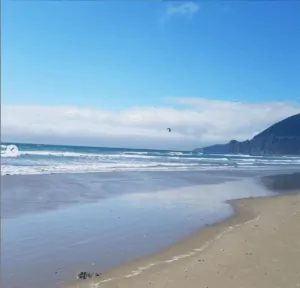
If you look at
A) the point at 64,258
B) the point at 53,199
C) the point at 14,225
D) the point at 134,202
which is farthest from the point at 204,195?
the point at 64,258

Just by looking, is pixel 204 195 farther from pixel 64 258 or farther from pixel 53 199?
pixel 64 258

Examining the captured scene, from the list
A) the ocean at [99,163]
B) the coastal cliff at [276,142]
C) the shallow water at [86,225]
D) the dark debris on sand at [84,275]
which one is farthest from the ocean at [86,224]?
the coastal cliff at [276,142]

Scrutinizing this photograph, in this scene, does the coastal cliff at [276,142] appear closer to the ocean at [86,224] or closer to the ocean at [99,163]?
the ocean at [99,163]

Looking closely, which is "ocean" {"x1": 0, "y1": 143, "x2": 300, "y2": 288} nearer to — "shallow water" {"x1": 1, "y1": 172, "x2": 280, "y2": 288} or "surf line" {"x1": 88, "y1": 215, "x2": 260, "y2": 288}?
"shallow water" {"x1": 1, "y1": 172, "x2": 280, "y2": 288}

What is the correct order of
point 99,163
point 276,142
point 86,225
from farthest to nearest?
point 276,142 < point 99,163 < point 86,225

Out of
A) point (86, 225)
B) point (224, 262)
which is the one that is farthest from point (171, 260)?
point (86, 225)

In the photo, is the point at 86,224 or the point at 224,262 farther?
the point at 86,224

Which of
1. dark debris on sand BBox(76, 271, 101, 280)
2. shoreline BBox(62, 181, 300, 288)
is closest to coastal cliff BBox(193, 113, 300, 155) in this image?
shoreline BBox(62, 181, 300, 288)

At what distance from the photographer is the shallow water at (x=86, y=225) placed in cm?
600

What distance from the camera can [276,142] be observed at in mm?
41969

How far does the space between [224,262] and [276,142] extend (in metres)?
38.0

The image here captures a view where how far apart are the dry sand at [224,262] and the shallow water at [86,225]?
0.43 metres

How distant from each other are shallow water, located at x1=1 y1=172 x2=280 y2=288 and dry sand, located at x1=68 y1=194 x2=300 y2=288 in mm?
428

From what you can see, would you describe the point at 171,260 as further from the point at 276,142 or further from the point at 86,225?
the point at 276,142
